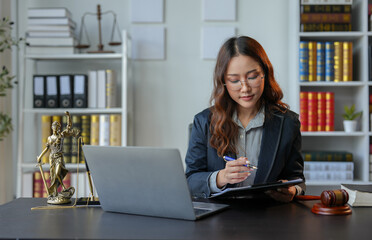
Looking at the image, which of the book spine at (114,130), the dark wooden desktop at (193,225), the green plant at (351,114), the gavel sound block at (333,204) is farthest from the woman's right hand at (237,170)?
the green plant at (351,114)

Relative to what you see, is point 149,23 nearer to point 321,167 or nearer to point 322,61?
point 322,61

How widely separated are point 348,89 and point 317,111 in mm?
396

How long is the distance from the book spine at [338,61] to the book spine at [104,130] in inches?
61.5

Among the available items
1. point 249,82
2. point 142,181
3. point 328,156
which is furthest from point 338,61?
point 142,181

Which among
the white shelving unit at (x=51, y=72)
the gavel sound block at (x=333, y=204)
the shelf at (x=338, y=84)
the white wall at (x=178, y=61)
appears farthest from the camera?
the white wall at (x=178, y=61)

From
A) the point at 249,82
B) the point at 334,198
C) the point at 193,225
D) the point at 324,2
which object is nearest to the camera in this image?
the point at 193,225

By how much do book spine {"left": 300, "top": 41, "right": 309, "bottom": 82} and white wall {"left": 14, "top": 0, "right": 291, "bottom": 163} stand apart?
0.24 metres

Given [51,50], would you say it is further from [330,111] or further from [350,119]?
[350,119]

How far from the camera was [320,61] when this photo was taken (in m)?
3.12

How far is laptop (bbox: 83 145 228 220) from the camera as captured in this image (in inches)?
48.1

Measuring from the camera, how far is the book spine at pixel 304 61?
10.2 feet

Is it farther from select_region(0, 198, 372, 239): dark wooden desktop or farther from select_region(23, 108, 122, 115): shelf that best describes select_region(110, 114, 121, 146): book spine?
select_region(0, 198, 372, 239): dark wooden desktop

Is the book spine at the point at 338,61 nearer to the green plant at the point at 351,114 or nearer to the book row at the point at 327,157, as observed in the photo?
the green plant at the point at 351,114

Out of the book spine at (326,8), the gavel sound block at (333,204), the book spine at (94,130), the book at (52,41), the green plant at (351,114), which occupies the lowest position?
the gavel sound block at (333,204)
